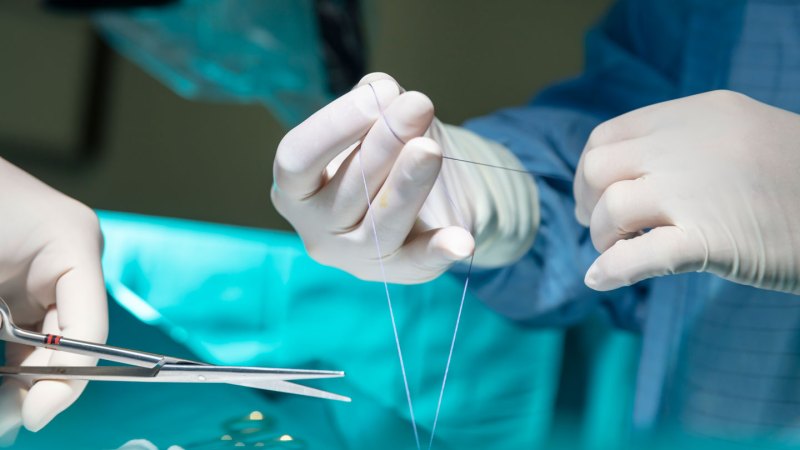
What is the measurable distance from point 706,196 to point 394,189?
25 centimetres

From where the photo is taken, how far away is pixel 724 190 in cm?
59

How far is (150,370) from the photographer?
23.5 inches

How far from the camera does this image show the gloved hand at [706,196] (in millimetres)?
576

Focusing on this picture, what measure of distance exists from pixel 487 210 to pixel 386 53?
1.38 m

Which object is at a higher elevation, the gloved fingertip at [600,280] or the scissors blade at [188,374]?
the gloved fingertip at [600,280]

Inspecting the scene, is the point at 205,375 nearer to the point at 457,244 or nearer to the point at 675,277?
the point at 457,244

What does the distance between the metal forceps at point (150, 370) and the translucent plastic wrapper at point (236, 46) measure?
42.2 inches

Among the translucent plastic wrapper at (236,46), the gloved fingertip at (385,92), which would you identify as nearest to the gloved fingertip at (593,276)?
the gloved fingertip at (385,92)

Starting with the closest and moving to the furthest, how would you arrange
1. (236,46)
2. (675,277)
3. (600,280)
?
(600,280) → (675,277) → (236,46)

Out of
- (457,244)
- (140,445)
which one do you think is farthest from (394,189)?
(140,445)

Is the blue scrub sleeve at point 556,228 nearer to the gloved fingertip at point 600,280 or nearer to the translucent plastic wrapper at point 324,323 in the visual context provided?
the translucent plastic wrapper at point 324,323

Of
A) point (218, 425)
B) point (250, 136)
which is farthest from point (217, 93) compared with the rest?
point (218, 425)

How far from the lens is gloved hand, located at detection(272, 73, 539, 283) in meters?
0.60

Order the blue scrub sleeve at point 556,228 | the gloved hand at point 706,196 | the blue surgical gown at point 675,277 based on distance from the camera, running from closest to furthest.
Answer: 1. the gloved hand at point 706,196
2. the blue surgical gown at point 675,277
3. the blue scrub sleeve at point 556,228
